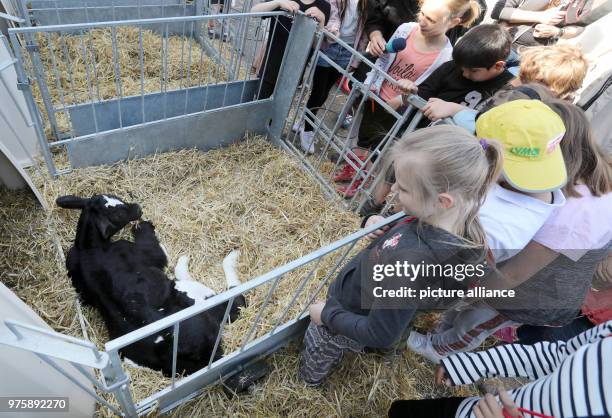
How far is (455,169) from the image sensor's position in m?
1.17

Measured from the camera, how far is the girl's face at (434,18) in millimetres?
2490

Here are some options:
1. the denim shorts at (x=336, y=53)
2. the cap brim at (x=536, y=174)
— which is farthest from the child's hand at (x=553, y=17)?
the cap brim at (x=536, y=174)

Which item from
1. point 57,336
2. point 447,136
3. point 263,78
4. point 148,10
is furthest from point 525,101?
point 148,10

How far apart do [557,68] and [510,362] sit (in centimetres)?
167

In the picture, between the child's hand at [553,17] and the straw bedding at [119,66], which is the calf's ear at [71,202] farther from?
the child's hand at [553,17]

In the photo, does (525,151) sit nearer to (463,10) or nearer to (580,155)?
(580,155)

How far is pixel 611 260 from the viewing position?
6.11 ft

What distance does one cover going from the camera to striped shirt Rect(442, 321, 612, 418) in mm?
952

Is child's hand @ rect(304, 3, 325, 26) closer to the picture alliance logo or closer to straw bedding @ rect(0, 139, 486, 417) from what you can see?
straw bedding @ rect(0, 139, 486, 417)

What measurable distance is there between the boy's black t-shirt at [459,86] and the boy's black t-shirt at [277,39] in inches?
50.1

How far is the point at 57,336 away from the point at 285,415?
1.45 m

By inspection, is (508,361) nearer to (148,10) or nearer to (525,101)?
(525,101)

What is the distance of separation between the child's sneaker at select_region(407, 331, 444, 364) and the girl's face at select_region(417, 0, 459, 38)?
7.21 feet

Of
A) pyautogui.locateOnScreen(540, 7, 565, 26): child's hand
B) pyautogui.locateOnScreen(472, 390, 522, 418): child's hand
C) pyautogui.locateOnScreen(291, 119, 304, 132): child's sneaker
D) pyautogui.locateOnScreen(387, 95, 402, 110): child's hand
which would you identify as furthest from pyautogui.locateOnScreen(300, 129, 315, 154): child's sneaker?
pyautogui.locateOnScreen(472, 390, 522, 418): child's hand
